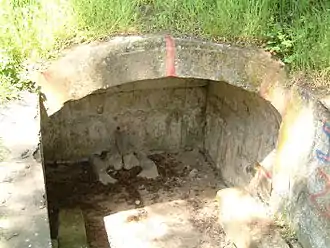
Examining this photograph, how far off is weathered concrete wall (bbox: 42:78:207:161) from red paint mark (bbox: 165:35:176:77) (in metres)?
1.64

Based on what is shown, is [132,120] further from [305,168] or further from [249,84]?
[305,168]

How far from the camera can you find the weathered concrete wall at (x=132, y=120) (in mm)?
6156

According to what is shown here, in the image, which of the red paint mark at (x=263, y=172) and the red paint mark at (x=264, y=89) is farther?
the red paint mark at (x=263, y=172)

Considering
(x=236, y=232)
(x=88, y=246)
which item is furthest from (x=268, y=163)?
(x=88, y=246)

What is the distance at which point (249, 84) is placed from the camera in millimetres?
4559

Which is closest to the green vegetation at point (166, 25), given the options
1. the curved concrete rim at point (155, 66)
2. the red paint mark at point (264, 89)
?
the curved concrete rim at point (155, 66)

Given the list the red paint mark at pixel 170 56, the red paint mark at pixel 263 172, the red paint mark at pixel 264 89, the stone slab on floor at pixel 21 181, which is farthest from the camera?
the red paint mark at pixel 263 172

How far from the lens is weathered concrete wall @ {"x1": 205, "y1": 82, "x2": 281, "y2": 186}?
199 inches

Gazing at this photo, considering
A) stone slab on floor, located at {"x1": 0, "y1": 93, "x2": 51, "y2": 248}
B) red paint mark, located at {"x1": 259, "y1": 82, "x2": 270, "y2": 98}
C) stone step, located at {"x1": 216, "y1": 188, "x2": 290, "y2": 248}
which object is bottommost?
stone step, located at {"x1": 216, "y1": 188, "x2": 290, "y2": 248}

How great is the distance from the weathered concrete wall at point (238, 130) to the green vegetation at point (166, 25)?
694 millimetres

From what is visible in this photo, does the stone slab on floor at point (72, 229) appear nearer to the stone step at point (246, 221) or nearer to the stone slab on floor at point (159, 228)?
the stone slab on floor at point (159, 228)

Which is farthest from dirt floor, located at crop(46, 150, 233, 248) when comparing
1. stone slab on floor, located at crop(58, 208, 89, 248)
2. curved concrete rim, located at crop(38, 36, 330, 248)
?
curved concrete rim, located at crop(38, 36, 330, 248)

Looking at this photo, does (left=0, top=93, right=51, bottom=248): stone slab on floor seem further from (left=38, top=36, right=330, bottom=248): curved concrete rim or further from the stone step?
the stone step

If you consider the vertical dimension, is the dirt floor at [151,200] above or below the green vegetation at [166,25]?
below
